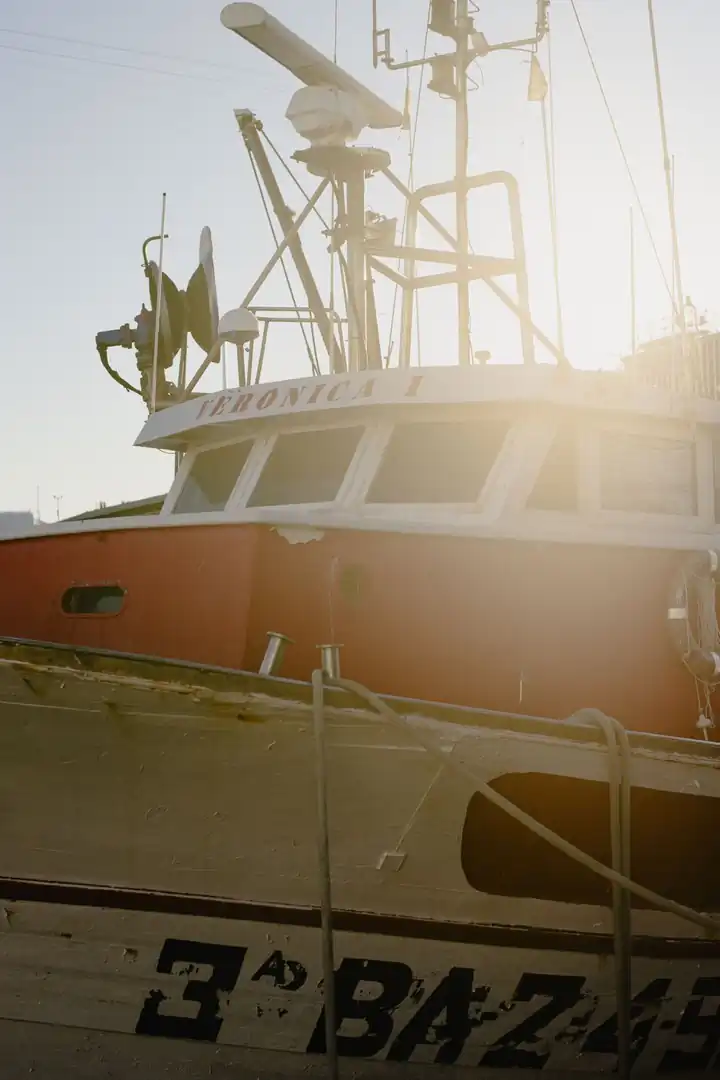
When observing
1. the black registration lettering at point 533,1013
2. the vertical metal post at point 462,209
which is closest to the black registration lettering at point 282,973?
the black registration lettering at point 533,1013

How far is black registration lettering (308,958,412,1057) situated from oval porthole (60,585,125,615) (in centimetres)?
183

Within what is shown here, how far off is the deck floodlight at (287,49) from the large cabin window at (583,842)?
558 cm

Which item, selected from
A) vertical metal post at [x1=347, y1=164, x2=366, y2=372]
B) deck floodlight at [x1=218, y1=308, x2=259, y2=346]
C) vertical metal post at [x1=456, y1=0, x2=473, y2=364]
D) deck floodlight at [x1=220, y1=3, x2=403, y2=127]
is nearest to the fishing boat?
vertical metal post at [x1=347, y1=164, x2=366, y2=372]

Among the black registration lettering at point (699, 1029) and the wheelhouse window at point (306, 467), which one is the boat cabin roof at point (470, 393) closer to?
the wheelhouse window at point (306, 467)

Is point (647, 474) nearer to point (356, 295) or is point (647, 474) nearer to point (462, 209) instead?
point (356, 295)

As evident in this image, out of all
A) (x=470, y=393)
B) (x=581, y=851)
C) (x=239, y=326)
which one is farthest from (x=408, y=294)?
(x=581, y=851)

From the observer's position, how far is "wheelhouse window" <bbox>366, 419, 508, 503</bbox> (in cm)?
472

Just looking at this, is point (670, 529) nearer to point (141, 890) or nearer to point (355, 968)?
point (355, 968)

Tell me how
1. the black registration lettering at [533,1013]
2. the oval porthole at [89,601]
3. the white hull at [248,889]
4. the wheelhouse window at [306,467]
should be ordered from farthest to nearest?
the wheelhouse window at [306,467], the oval porthole at [89,601], the black registration lettering at [533,1013], the white hull at [248,889]

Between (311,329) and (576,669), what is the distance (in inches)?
186

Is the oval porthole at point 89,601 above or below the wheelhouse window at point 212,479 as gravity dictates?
below

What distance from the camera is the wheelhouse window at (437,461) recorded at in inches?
186

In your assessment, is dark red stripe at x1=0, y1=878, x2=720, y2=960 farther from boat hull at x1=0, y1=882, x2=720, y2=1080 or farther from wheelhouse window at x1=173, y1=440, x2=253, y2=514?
wheelhouse window at x1=173, y1=440, x2=253, y2=514

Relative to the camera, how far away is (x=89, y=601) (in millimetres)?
4684
